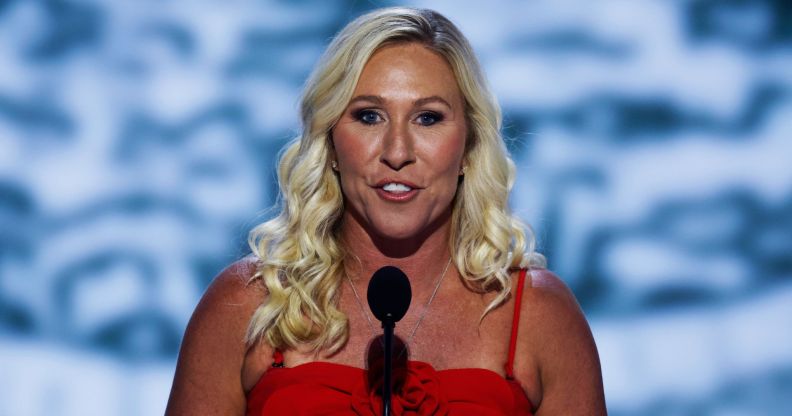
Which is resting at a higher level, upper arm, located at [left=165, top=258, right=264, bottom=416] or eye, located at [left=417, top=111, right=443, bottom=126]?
eye, located at [left=417, top=111, right=443, bottom=126]

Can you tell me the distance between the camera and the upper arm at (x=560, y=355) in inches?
107

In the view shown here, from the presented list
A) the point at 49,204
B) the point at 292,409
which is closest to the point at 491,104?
the point at 292,409

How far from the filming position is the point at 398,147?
8.65ft

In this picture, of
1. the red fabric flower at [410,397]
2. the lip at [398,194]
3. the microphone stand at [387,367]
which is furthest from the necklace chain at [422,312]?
the microphone stand at [387,367]

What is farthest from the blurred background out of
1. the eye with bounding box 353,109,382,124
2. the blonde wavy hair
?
the eye with bounding box 353,109,382,124

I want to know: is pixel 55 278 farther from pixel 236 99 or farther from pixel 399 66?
pixel 399 66

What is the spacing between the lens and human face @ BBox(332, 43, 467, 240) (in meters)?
2.67

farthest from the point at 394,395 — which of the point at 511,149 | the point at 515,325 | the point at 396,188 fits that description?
the point at 511,149

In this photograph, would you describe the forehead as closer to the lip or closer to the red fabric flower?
the lip

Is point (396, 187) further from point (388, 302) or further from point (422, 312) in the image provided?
point (388, 302)

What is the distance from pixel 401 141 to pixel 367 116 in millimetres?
121

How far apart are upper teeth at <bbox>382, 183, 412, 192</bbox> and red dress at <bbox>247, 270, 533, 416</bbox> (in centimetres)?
34

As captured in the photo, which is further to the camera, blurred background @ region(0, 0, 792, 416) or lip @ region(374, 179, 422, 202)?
blurred background @ region(0, 0, 792, 416)

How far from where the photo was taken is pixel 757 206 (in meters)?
3.61
